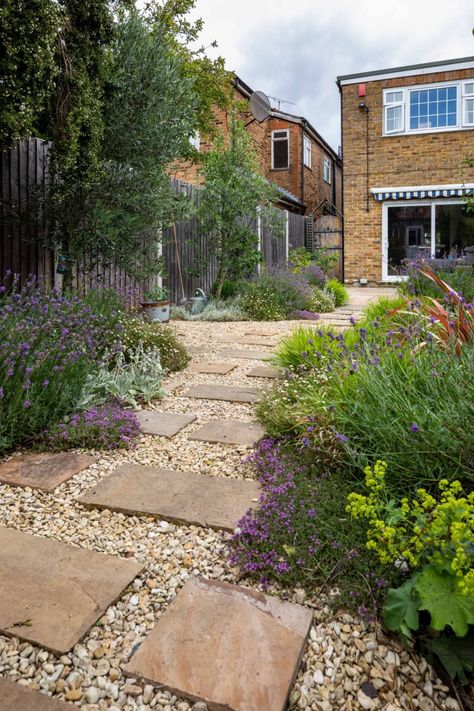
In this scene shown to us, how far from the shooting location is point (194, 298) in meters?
8.97

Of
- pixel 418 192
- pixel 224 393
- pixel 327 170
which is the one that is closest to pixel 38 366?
pixel 224 393

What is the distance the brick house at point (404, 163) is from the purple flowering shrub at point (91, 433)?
11991 mm

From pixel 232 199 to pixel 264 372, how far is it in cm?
513

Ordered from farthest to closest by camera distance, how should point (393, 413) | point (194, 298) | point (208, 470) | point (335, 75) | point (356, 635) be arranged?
point (335, 75) < point (194, 298) < point (208, 470) < point (393, 413) < point (356, 635)

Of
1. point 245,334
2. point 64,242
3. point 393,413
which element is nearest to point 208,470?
point 393,413

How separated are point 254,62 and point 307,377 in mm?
14828

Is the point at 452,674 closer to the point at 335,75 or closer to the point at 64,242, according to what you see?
the point at 64,242

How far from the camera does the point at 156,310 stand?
7406mm

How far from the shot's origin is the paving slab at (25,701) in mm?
1272

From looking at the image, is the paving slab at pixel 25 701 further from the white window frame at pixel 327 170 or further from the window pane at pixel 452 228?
the white window frame at pixel 327 170

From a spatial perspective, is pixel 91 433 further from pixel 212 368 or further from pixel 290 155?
pixel 290 155

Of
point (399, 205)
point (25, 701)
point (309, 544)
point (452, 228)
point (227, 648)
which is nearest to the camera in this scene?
point (25, 701)

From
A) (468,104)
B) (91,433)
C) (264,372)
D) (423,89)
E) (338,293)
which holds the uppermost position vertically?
(423,89)

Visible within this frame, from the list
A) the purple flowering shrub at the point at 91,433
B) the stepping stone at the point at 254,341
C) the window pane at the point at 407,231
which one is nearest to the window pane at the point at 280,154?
the window pane at the point at 407,231
